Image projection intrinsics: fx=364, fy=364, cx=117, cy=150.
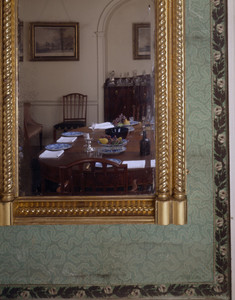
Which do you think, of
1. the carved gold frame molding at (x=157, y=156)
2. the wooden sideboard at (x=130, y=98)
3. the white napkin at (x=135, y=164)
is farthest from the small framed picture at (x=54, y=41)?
the white napkin at (x=135, y=164)

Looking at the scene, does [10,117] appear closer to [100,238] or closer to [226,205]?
[100,238]

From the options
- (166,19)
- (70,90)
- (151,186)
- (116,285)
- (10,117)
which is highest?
(166,19)

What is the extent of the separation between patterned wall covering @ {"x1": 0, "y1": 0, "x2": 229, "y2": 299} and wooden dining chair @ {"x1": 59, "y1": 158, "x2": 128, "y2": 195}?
22 cm

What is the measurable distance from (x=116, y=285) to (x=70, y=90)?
113 centimetres

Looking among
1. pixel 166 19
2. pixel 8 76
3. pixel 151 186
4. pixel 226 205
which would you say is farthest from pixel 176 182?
pixel 8 76

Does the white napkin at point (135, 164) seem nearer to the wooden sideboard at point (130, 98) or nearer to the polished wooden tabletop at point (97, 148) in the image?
the polished wooden tabletop at point (97, 148)

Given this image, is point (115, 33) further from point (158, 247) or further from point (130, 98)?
point (158, 247)

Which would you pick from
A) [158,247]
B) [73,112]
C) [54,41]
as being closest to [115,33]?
[54,41]

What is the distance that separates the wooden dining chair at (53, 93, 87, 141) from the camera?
1.93m

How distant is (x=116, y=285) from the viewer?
2.09 meters

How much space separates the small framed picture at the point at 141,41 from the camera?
1911 mm

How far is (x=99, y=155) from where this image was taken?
1975mm

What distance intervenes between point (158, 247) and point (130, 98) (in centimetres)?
85

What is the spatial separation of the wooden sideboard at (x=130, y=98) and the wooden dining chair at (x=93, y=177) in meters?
0.27
